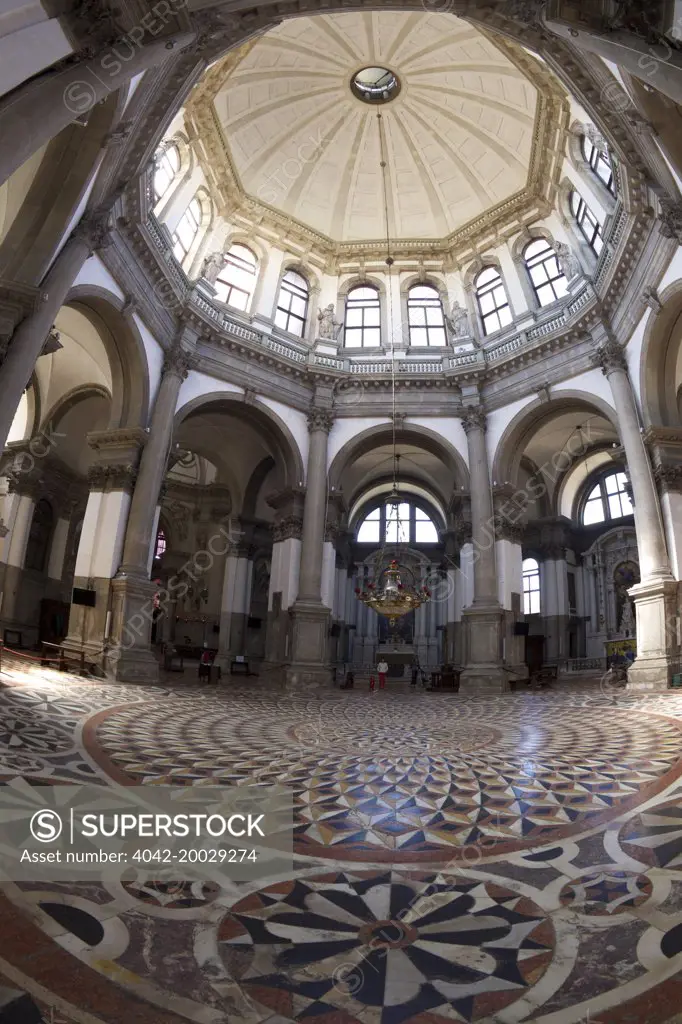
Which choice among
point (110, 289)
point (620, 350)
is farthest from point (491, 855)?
point (620, 350)

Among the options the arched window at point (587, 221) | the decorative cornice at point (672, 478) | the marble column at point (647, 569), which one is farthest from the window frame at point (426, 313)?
the decorative cornice at point (672, 478)

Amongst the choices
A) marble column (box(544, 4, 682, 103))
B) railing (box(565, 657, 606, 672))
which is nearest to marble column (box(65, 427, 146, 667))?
marble column (box(544, 4, 682, 103))

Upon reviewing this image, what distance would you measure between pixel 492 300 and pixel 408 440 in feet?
18.9

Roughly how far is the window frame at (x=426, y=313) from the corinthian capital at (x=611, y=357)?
619cm

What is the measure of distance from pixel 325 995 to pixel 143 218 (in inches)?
575

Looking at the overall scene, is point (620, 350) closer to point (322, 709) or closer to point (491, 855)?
point (322, 709)

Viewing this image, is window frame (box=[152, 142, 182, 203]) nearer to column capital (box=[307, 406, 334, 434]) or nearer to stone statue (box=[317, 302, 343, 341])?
stone statue (box=[317, 302, 343, 341])

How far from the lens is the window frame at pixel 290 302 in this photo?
19797 millimetres

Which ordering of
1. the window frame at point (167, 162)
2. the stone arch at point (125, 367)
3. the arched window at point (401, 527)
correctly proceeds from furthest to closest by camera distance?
1. the arched window at point (401, 527)
2. the window frame at point (167, 162)
3. the stone arch at point (125, 367)

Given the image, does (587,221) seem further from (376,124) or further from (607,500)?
(607,500)

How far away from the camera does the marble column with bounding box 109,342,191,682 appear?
12.6m

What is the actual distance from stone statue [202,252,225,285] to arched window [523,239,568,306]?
10.1 meters

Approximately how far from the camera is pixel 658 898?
2.58 metres

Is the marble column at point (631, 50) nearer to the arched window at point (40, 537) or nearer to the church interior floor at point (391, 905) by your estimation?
the church interior floor at point (391, 905)
